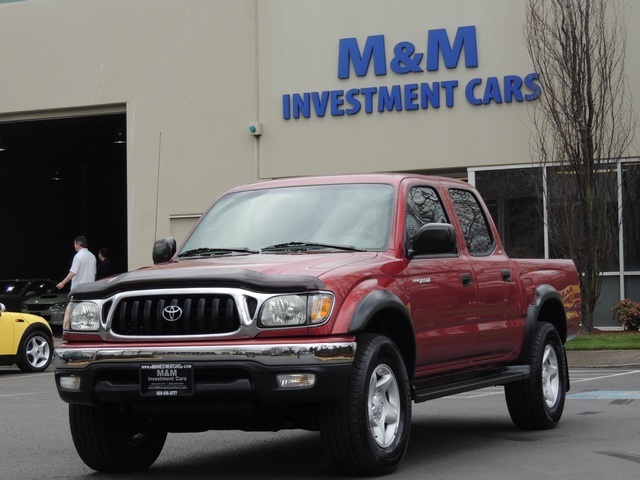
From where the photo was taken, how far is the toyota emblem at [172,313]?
24.4 ft

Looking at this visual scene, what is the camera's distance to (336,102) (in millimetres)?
26891

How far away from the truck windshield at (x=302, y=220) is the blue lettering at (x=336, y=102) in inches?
694

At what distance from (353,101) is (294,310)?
19711mm

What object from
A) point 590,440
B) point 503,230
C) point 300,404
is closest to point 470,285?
point 590,440

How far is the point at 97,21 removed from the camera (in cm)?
2952

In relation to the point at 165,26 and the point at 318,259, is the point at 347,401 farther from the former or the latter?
the point at 165,26

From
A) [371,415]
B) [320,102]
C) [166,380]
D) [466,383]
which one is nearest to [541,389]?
[466,383]

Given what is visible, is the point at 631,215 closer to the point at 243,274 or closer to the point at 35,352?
the point at 35,352

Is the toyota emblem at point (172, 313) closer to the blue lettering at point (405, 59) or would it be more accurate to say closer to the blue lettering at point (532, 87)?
the blue lettering at point (532, 87)

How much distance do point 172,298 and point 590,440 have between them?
3595mm

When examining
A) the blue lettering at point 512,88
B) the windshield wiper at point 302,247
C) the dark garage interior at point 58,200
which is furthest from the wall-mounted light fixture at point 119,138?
the windshield wiper at point 302,247

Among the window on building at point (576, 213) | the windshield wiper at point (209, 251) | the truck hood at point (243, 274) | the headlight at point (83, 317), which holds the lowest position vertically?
the headlight at point (83, 317)

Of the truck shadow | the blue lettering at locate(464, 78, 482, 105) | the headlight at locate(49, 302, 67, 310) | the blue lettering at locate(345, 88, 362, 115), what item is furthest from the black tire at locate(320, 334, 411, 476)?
the headlight at locate(49, 302, 67, 310)

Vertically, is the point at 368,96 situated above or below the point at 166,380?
above
